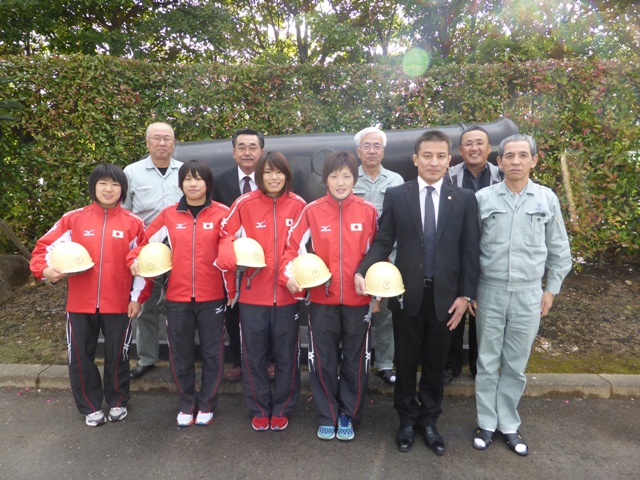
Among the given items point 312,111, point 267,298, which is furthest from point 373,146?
point 312,111

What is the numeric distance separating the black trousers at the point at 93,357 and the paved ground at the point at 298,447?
0.67 feet

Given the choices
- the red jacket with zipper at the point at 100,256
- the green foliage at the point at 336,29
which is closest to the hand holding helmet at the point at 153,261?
the red jacket with zipper at the point at 100,256

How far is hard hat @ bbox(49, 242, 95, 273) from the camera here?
2682 millimetres

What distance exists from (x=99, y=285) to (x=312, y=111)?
358 cm

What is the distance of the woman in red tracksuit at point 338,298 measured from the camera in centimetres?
271

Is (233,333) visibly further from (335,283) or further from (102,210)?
(102,210)

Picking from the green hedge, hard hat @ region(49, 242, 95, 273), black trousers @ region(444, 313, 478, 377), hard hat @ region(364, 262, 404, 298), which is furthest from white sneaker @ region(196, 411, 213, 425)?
the green hedge

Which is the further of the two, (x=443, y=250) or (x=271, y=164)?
(x=271, y=164)

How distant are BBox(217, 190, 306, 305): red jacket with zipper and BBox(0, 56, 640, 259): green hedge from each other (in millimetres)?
2905

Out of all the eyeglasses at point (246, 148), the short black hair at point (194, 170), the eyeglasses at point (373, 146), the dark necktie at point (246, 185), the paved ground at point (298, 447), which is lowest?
the paved ground at point (298, 447)

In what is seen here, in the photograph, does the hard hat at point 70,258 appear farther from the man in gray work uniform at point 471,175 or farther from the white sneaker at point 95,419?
the man in gray work uniform at point 471,175

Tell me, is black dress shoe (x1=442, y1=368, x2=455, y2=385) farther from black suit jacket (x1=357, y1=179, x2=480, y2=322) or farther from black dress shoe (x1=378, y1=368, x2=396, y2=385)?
black suit jacket (x1=357, y1=179, x2=480, y2=322)

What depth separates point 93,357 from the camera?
3002 millimetres

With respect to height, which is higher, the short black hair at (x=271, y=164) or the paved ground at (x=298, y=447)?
the short black hair at (x=271, y=164)
